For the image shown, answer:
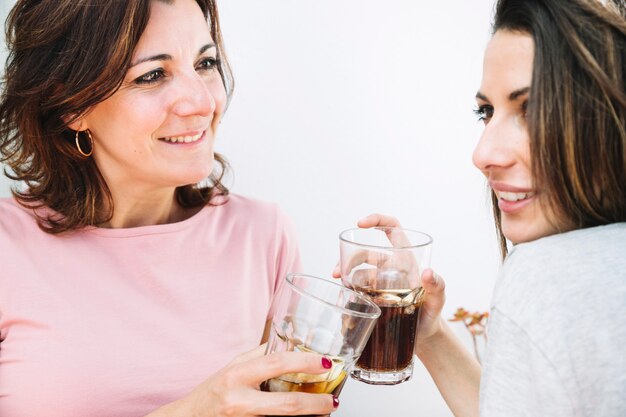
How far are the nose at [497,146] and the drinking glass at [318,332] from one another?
340mm

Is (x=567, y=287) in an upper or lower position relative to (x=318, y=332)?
upper

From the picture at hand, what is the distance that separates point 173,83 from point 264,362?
0.88 metres

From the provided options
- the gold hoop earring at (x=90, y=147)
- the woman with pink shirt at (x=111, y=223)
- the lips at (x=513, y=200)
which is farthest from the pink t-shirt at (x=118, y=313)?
the lips at (x=513, y=200)

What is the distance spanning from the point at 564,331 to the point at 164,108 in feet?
3.68

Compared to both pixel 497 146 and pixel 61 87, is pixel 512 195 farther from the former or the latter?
pixel 61 87

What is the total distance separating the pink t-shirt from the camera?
154cm

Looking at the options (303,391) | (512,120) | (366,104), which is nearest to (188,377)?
(303,391)

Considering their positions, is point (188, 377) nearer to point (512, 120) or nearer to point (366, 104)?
point (512, 120)

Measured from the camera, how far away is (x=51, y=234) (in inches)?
64.9

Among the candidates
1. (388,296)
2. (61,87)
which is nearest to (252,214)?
(61,87)

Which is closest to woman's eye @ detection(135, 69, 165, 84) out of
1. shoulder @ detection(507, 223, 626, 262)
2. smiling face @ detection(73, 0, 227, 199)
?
smiling face @ detection(73, 0, 227, 199)

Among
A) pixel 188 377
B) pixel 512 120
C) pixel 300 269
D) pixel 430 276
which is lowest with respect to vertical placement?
pixel 188 377

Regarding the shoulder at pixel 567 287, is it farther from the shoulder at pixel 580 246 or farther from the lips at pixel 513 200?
the lips at pixel 513 200

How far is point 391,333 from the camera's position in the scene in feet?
4.09
